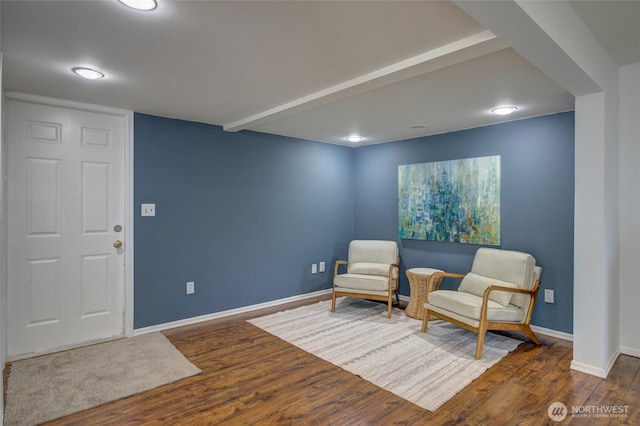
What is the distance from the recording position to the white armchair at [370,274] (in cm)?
398

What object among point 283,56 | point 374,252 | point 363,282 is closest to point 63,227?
point 283,56

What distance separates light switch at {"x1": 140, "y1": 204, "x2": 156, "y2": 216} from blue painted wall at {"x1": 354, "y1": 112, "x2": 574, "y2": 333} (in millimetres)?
3158

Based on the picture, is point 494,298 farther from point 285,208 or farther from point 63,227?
point 63,227

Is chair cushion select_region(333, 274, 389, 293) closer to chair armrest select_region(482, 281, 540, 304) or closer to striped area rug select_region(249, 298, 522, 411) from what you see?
striped area rug select_region(249, 298, 522, 411)

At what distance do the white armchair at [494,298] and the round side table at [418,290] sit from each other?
417mm

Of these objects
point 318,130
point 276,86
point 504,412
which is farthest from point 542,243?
point 276,86

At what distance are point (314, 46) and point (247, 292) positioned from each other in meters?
3.05

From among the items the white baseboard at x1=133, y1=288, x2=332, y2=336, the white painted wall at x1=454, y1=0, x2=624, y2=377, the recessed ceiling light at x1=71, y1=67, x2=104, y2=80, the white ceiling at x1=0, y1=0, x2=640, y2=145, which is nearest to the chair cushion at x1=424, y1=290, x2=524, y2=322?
the white painted wall at x1=454, y1=0, x2=624, y2=377

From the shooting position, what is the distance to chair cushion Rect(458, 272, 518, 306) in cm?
318

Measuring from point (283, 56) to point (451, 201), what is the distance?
2.80m

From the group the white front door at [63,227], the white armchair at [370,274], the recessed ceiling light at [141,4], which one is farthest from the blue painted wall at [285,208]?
the recessed ceiling light at [141,4]

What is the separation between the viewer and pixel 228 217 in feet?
13.5

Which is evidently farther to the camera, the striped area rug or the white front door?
the white front door

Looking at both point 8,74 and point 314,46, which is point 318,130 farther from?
point 8,74
